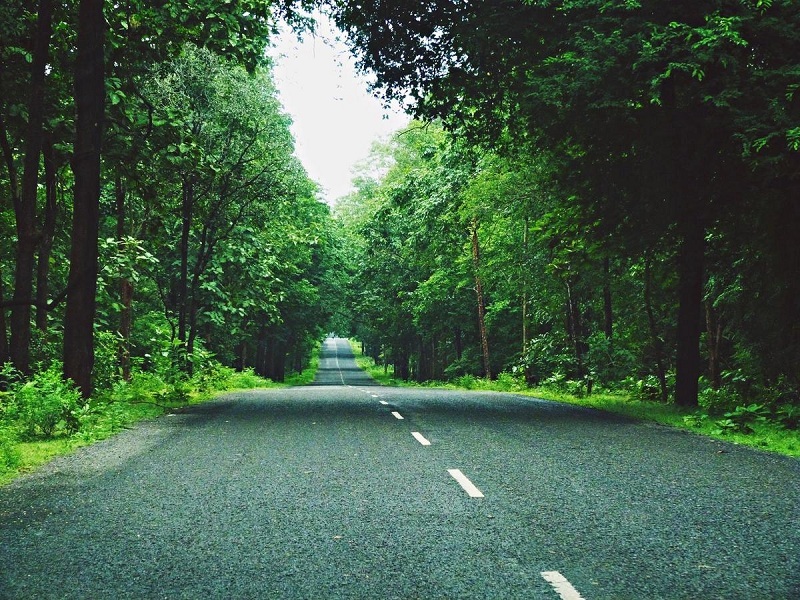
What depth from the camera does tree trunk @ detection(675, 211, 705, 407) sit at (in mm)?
17328

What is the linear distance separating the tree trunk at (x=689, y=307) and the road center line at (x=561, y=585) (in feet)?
45.1

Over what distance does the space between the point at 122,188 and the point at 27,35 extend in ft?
27.7

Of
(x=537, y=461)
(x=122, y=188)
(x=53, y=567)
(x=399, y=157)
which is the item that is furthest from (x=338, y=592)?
(x=399, y=157)

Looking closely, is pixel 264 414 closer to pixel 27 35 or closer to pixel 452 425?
pixel 452 425

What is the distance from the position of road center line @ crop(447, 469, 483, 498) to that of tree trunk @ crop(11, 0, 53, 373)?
385 inches

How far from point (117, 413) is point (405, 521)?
10.1 metres

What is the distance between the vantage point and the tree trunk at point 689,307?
56.9 feet

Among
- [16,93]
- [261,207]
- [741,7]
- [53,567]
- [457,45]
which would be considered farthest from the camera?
[261,207]

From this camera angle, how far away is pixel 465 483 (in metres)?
8.12

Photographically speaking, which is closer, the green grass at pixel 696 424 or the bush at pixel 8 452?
the bush at pixel 8 452

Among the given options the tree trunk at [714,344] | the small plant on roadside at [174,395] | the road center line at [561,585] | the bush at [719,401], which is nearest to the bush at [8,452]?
the road center line at [561,585]

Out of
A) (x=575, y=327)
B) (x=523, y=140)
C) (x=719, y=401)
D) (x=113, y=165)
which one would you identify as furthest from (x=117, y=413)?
(x=575, y=327)

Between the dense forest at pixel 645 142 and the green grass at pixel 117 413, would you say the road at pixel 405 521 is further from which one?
the dense forest at pixel 645 142

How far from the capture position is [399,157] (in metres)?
56.2
